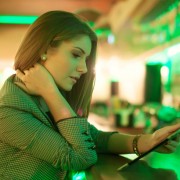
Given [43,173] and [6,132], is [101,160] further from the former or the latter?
[6,132]

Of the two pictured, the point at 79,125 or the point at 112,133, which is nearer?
the point at 79,125

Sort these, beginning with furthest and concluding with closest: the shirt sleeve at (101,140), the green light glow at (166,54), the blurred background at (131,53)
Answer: the green light glow at (166,54)
the blurred background at (131,53)
the shirt sleeve at (101,140)

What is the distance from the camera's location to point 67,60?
33.8 inches

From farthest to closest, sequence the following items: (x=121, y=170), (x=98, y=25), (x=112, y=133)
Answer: (x=98, y=25) → (x=112, y=133) → (x=121, y=170)

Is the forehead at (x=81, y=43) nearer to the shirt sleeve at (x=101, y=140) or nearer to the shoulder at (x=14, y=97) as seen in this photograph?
the shoulder at (x=14, y=97)

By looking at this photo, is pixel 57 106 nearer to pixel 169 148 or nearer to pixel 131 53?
pixel 169 148

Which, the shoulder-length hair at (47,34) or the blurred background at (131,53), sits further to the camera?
the blurred background at (131,53)

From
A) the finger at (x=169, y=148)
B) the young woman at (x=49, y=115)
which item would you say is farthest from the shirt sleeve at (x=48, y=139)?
the finger at (x=169, y=148)

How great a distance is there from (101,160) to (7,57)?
799mm

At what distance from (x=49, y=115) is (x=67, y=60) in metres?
0.17

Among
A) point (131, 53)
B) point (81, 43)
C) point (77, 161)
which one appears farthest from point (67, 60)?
point (131, 53)

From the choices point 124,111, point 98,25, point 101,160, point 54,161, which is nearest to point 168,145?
point 101,160

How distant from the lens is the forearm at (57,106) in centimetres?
81

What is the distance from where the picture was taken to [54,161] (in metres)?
0.76
